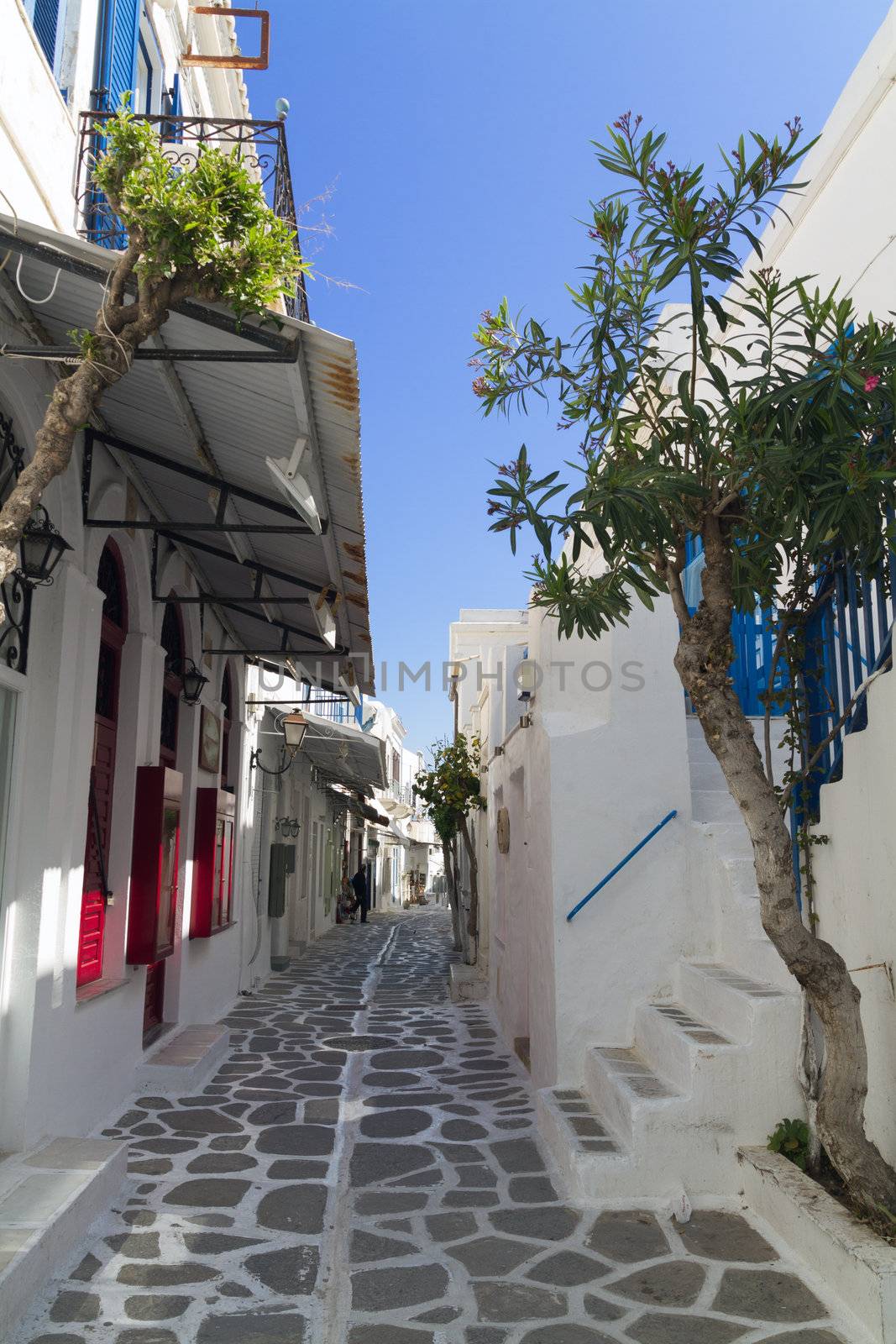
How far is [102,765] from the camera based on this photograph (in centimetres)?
712

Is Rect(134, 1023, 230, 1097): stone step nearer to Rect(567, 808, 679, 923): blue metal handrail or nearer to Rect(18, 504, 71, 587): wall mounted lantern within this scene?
Rect(567, 808, 679, 923): blue metal handrail

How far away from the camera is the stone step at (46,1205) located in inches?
148

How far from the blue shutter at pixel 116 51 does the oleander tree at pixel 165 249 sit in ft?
9.30

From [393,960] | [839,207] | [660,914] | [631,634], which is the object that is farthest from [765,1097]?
[393,960]

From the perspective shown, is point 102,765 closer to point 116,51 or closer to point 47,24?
point 47,24

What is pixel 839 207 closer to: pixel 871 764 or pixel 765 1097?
pixel 871 764

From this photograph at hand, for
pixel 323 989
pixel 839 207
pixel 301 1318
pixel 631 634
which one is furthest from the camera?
pixel 323 989

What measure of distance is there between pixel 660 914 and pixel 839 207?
194 inches

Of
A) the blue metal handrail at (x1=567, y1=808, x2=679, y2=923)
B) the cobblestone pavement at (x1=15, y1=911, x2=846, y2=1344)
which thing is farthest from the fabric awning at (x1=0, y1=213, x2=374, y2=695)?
the cobblestone pavement at (x1=15, y1=911, x2=846, y2=1344)

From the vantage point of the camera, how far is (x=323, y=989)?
1341 centimetres

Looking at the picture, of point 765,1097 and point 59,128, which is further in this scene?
point 59,128

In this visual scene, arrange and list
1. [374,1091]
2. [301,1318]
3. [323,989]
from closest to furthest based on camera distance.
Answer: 1. [301,1318]
2. [374,1091]
3. [323,989]

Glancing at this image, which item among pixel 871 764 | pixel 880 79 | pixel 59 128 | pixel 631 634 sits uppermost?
pixel 880 79

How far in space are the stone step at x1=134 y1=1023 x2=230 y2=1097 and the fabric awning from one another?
11.6 feet
